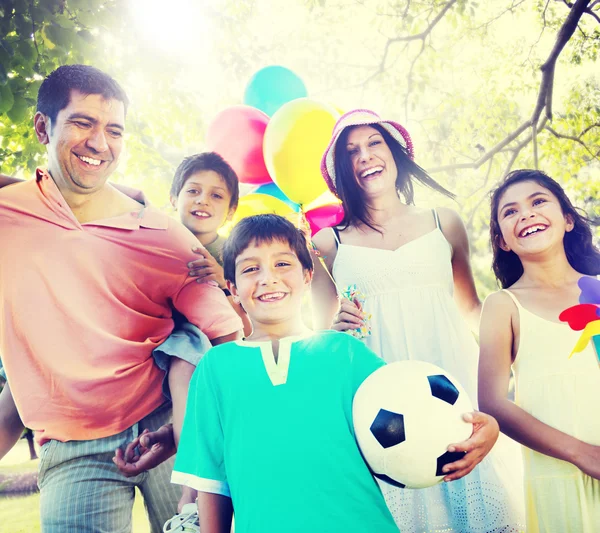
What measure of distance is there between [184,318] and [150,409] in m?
0.40

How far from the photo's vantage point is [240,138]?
3088 millimetres

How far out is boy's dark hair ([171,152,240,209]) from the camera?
2.87 metres

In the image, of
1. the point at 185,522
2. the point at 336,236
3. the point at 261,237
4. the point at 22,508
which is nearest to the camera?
the point at 185,522

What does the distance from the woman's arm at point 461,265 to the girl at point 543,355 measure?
13cm

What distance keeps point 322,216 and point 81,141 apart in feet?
4.50

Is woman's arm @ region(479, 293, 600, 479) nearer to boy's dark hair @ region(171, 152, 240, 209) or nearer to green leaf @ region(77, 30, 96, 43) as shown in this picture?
boy's dark hair @ region(171, 152, 240, 209)

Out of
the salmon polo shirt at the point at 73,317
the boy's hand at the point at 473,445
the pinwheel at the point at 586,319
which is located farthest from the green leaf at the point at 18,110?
the pinwheel at the point at 586,319

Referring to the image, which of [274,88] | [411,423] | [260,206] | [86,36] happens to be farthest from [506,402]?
[86,36]

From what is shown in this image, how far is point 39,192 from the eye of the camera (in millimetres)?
2096

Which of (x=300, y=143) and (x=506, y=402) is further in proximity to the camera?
(x=300, y=143)

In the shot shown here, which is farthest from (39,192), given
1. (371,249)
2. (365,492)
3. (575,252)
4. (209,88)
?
(209,88)

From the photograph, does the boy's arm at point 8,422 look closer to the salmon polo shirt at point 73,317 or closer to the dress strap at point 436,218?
the salmon polo shirt at point 73,317

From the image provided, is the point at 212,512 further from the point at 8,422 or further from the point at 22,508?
the point at 22,508

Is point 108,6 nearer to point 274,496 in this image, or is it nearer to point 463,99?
point 274,496
